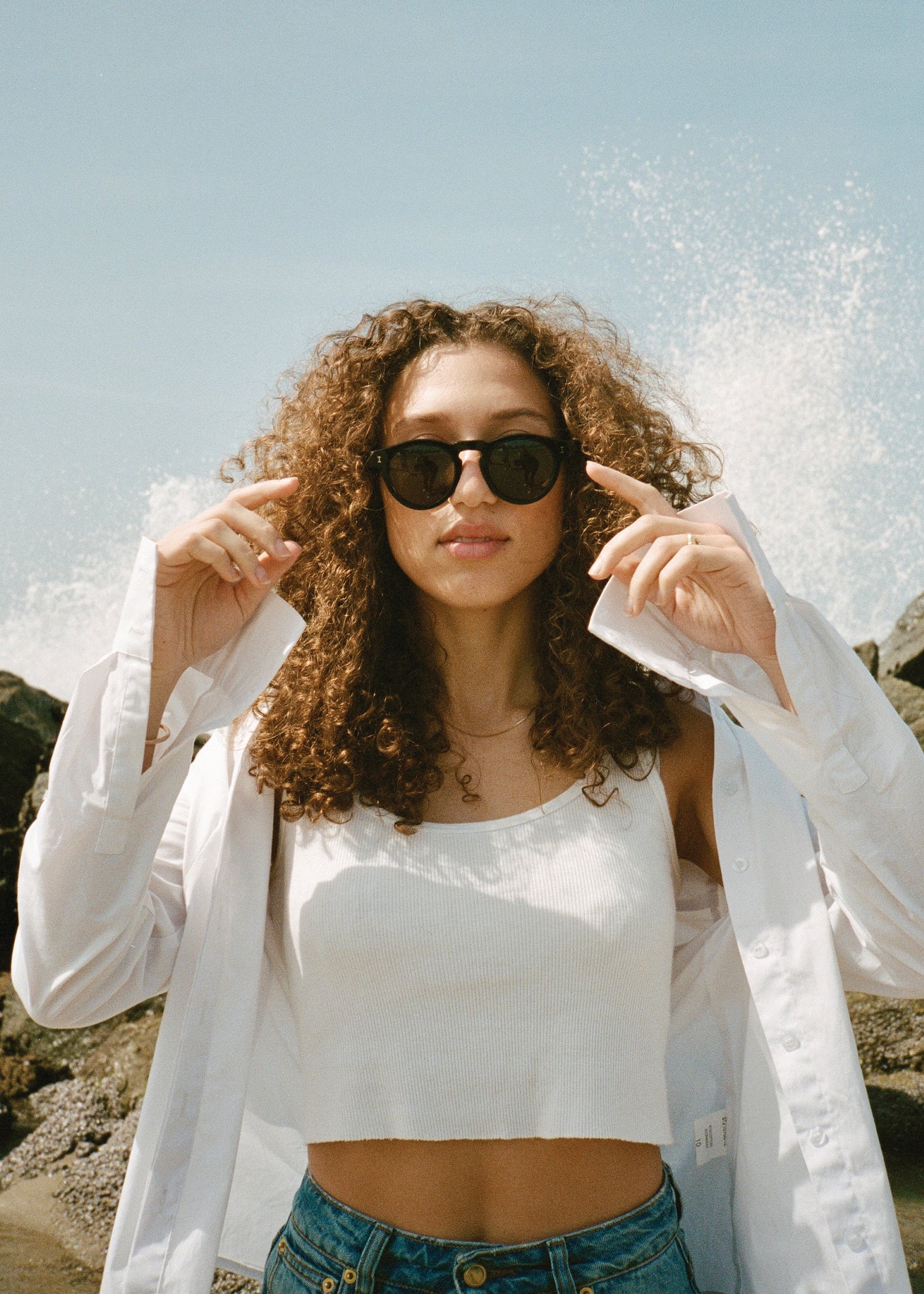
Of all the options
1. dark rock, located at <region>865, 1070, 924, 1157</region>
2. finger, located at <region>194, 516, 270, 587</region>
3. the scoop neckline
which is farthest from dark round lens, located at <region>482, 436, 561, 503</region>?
dark rock, located at <region>865, 1070, 924, 1157</region>

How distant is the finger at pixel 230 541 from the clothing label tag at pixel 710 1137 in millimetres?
1588

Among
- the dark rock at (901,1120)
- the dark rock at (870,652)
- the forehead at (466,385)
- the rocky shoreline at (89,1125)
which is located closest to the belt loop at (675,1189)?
the forehead at (466,385)

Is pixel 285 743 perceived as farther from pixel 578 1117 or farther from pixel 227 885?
pixel 578 1117

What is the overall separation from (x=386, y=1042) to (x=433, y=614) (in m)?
1.04

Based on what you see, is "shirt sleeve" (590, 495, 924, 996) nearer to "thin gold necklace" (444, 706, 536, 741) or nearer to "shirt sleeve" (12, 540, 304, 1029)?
"thin gold necklace" (444, 706, 536, 741)

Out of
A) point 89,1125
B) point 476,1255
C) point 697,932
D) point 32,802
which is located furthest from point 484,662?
point 32,802

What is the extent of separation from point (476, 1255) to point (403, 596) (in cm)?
151

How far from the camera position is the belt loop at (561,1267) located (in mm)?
1958

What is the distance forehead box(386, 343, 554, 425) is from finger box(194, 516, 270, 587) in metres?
0.61

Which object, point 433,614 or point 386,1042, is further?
point 433,614

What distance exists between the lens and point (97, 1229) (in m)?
4.24

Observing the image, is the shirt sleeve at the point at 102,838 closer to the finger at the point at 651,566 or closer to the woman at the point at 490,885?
the woman at the point at 490,885

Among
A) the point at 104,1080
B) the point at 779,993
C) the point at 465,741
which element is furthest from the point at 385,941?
the point at 104,1080

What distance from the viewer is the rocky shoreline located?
4.07m
